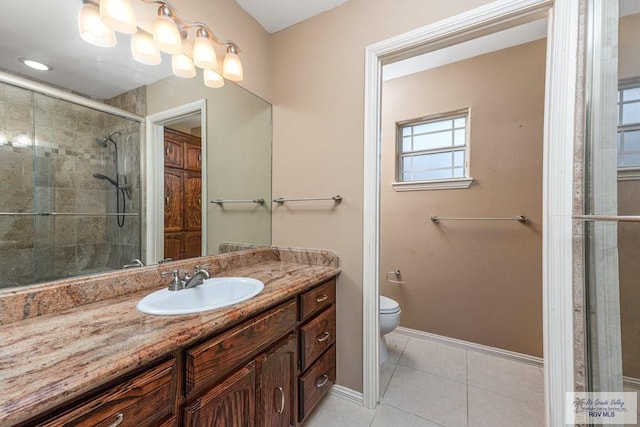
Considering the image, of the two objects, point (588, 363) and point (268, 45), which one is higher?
point (268, 45)

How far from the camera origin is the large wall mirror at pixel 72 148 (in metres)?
0.81

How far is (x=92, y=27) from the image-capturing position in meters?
0.96

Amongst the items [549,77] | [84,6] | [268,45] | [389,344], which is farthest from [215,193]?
[389,344]

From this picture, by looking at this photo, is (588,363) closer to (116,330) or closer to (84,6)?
(116,330)

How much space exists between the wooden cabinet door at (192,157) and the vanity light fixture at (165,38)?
370 millimetres

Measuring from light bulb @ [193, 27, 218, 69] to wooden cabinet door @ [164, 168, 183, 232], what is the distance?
0.60 metres

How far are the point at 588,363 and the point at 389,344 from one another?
4.65 ft

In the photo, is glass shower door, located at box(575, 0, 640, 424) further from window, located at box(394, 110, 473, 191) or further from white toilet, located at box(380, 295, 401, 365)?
window, located at box(394, 110, 473, 191)

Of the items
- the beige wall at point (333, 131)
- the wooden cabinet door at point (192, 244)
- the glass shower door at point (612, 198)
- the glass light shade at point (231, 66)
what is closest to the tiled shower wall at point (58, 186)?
the wooden cabinet door at point (192, 244)

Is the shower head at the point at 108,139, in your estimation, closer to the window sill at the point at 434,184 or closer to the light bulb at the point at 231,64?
Result: the light bulb at the point at 231,64

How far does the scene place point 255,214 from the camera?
68.6 inches

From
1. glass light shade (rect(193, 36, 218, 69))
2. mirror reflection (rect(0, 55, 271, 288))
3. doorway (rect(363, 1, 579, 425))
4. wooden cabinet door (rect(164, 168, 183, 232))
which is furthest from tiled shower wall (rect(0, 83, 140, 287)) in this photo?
doorway (rect(363, 1, 579, 425))

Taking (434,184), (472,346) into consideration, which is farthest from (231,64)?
(472,346)

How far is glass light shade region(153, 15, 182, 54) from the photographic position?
3.67ft
